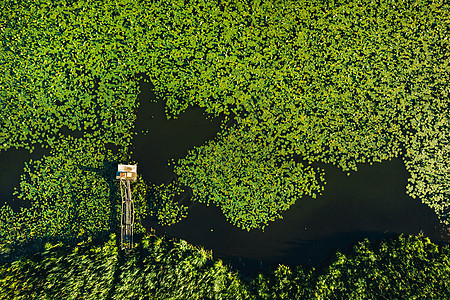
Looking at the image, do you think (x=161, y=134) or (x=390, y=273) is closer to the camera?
(x=390, y=273)

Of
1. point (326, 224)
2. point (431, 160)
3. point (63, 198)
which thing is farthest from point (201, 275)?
point (431, 160)

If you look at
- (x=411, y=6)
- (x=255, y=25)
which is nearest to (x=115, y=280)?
(x=255, y=25)

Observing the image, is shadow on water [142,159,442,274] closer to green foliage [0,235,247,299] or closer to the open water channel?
the open water channel

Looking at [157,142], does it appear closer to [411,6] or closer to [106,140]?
[106,140]

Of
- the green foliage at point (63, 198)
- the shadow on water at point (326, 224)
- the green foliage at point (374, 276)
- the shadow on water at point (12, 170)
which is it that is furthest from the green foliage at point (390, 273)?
the shadow on water at point (12, 170)

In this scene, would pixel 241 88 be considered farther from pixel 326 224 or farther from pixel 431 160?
pixel 431 160
